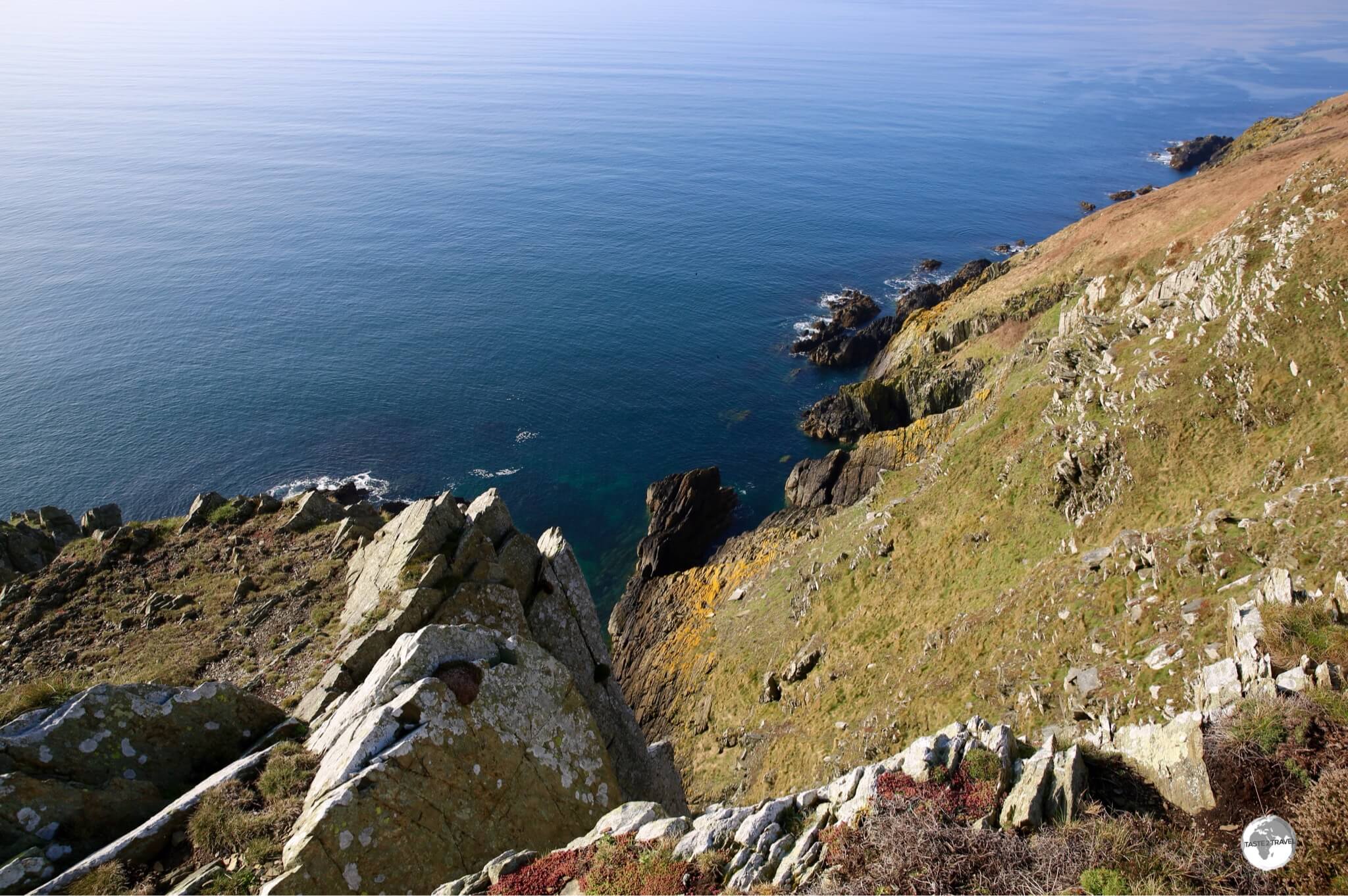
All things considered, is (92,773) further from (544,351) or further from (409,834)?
(544,351)

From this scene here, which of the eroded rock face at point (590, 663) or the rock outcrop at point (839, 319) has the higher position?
the rock outcrop at point (839, 319)

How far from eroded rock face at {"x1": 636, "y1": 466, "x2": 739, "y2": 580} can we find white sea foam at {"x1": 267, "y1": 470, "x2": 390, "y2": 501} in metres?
28.0

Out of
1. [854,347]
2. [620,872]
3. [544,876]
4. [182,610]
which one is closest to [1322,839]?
[620,872]

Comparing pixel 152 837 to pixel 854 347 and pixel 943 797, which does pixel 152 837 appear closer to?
pixel 943 797

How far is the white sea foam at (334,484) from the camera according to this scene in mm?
72500

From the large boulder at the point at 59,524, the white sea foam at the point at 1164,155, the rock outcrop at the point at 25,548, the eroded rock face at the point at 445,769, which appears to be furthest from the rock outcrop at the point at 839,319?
the white sea foam at the point at 1164,155

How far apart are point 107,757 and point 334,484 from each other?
61.5m

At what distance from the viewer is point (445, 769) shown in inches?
680

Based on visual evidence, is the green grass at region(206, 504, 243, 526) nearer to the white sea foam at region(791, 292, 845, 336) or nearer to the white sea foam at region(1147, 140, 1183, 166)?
the white sea foam at region(791, 292, 845, 336)

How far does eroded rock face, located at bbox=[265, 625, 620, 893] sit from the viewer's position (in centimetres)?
1528

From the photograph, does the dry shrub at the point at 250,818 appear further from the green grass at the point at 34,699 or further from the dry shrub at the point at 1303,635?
the dry shrub at the point at 1303,635

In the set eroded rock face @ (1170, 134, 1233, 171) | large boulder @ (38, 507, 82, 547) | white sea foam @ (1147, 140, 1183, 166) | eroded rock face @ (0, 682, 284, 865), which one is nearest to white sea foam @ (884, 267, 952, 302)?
eroded rock face @ (1170, 134, 1233, 171)

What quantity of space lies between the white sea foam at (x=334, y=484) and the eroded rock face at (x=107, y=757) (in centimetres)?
5565

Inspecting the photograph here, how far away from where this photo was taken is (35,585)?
31.2 meters
